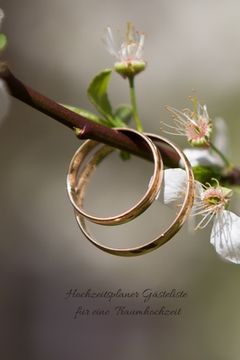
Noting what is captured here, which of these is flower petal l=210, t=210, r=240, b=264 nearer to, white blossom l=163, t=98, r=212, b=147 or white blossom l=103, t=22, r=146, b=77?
white blossom l=163, t=98, r=212, b=147

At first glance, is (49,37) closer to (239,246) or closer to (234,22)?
(234,22)

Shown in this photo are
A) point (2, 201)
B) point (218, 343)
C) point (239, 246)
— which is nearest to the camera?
point (239, 246)

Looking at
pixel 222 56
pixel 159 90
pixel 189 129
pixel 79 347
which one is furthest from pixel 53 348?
pixel 189 129

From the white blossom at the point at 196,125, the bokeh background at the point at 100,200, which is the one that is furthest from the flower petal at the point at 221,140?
the bokeh background at the point at 100,200

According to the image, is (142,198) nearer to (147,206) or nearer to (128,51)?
(147,206)

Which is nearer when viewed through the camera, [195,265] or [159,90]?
[195,265]

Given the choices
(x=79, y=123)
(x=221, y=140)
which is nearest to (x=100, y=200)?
(x=221, y=140)
